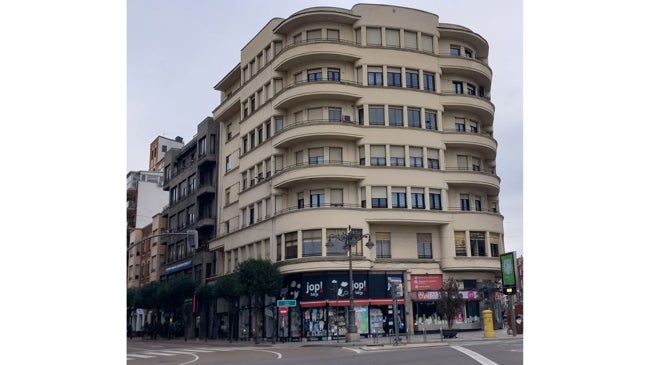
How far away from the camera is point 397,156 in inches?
1620

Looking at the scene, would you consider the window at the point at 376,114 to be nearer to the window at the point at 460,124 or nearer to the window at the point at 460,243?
the window at the point at 460,124

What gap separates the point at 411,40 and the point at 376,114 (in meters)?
6.23

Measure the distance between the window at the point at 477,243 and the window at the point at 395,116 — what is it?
903 centimetres

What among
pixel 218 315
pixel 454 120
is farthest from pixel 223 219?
pixel 454 120

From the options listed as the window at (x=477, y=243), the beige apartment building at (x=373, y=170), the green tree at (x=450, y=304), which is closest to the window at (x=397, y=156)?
the beige apartment building at (x=373, y=170)

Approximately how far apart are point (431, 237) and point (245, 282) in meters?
12.9

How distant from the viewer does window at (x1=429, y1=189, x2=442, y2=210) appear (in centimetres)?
4122

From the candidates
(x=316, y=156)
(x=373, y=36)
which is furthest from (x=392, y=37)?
(x=316, y=156)

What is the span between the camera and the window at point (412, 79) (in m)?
42.4

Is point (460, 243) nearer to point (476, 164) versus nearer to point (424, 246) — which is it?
point (424, 246)

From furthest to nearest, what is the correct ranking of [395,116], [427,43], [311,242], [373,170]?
[427,43], [395,116], [373,170], [311,242]

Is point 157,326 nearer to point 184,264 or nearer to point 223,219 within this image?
point 184,264

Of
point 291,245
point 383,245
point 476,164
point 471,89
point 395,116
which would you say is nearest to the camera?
point 291,245

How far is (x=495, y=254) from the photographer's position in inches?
1672
